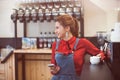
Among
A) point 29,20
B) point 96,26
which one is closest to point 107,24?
point 96,26

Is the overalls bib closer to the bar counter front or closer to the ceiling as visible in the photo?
the bar counter front

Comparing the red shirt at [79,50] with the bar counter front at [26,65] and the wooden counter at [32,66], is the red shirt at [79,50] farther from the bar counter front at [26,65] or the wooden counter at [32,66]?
the wooden counter at [32,66]


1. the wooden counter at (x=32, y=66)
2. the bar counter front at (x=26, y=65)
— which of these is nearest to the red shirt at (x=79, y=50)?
the bar counter front at (x=26, y=65)

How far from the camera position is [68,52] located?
2.26 metres

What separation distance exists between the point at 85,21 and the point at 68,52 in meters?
2.23

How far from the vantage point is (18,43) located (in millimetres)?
4715

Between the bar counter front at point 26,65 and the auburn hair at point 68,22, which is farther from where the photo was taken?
the bar counter front at point 26,65

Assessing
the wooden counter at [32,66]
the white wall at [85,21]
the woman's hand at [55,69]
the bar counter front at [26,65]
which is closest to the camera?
the woman's hand at [55,69]

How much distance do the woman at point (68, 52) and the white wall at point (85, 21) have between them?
1.95 meters

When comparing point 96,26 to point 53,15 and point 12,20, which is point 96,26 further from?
point 12,20

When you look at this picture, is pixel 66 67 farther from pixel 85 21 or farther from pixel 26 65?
pixel 26 65

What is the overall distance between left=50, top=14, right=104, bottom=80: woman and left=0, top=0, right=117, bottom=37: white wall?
6.39 ft

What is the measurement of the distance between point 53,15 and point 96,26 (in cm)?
91

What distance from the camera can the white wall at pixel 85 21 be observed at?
4.33m
